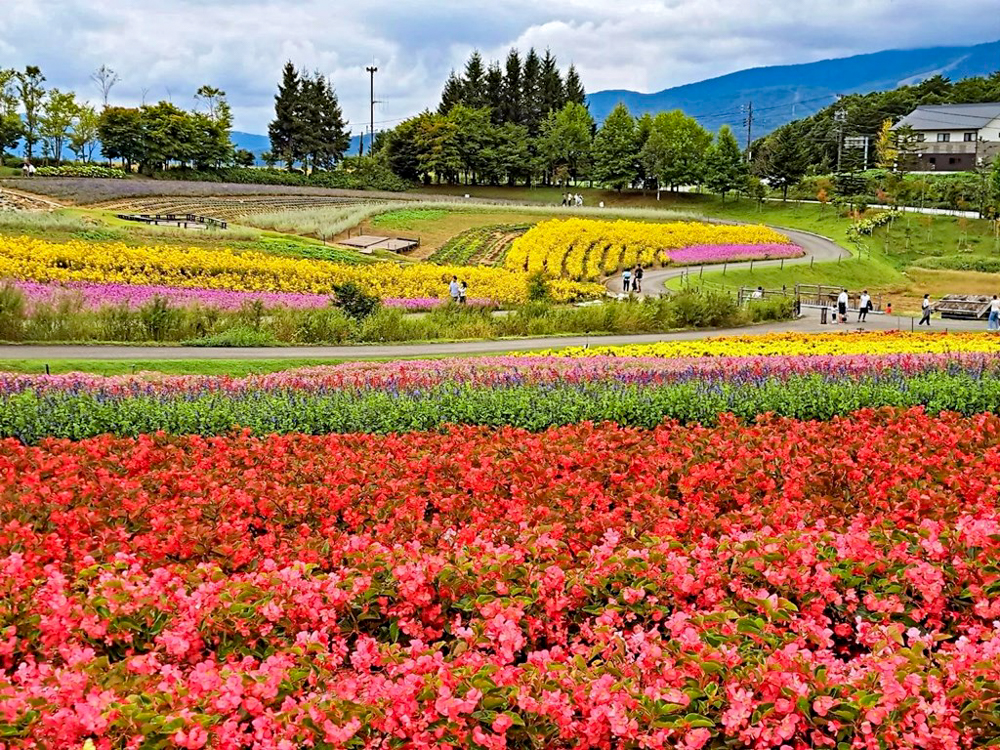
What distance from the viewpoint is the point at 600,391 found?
36.9 feet

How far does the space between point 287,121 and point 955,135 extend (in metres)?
64.3

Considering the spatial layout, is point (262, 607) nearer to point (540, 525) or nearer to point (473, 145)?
point (540, 525)

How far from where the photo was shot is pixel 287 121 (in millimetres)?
86250

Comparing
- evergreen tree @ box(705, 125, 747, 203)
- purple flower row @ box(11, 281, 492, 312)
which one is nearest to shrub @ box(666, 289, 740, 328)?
purple flower row @ box(11, 281, 492, 312)

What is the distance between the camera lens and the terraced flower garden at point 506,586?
3531 millimetres

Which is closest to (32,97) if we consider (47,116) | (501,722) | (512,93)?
(47,116)

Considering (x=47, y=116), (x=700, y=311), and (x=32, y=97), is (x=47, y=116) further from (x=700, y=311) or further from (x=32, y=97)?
(x=700, y=311)

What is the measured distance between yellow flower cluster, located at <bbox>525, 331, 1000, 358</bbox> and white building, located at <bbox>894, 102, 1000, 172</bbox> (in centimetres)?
7072

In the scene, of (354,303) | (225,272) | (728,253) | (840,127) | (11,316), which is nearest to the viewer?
(11,316)

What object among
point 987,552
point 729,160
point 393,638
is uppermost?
point 729,160

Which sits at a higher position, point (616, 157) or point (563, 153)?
point (563, 153)

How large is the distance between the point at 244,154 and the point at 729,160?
4329 centimetres

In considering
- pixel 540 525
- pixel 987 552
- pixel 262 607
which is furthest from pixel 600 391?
pixel 262 607

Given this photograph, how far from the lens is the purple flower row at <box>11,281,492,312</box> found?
23328mm
